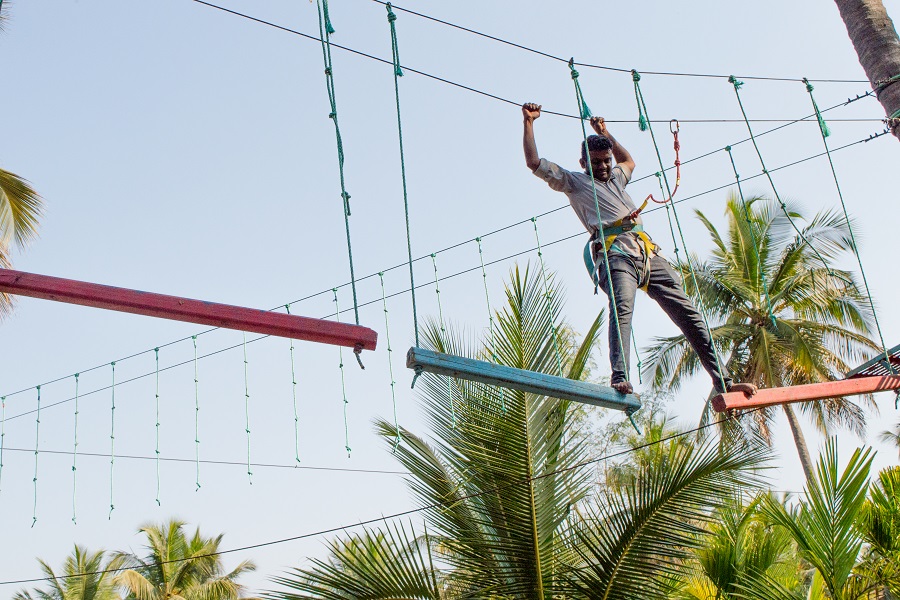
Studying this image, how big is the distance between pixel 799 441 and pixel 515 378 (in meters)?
14.5

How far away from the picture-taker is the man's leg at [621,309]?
5105 millimetres

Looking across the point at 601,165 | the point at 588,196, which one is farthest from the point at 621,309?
the point at 601,165

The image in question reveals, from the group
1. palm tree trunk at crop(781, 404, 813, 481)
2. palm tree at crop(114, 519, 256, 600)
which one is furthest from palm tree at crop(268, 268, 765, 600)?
palm tree at crop(114, 519, 256, 600)

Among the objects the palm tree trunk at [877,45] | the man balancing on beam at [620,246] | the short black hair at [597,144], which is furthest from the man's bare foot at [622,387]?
the palm tree trunk at [877,45]

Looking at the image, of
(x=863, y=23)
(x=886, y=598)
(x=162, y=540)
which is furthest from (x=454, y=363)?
(x=162, y=540)

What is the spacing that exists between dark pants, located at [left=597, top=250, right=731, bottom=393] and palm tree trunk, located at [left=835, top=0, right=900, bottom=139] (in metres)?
1.38

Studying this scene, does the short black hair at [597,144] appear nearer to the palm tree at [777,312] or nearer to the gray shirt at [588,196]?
the gray shirt at [588,196]

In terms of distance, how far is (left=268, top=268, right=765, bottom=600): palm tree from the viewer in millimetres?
7027

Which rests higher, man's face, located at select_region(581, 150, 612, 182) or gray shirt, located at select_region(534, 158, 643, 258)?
man's face, located at select_region(581, 150, 612, 182)

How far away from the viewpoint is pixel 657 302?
5.62 meters

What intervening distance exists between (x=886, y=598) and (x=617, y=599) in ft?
25.2

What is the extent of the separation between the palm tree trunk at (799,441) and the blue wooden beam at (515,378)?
13.7 meters

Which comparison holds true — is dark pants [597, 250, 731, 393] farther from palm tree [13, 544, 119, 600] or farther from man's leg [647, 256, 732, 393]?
palm tree [13, 544, 119, 600]

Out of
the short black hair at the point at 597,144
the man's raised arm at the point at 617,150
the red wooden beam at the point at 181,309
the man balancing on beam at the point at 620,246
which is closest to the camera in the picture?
the red wooden beam at the point at 181,309
